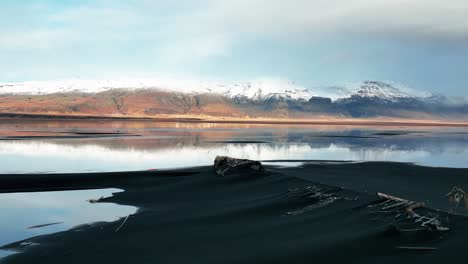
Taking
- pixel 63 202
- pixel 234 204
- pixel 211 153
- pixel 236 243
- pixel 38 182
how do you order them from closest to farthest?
pixel 236 243
pixel 234 204
pixel 63 202
pixel 38 182
pixel 211 153

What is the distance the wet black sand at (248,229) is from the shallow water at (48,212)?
34.9 inches

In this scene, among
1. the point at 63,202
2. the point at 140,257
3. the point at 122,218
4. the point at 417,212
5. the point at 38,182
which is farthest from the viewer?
the point at 38,182

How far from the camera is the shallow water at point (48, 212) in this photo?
15945 millimetres

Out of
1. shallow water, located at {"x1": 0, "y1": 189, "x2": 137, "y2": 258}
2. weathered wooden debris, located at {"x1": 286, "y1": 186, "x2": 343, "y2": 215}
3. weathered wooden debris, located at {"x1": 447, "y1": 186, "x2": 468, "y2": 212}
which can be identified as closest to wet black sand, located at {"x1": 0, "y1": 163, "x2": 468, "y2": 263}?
weathered wooden debris, located at {"x1": 286, "y1": 186, "x2": 343, "y2": 215}

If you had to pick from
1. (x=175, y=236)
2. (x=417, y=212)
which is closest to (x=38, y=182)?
(x=175, y=236)

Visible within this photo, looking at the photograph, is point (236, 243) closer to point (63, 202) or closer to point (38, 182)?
point (63, 202)

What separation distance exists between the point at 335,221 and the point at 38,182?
18.0 m

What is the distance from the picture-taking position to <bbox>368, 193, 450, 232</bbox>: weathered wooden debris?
42.9 feet

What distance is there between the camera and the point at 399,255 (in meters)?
11.6

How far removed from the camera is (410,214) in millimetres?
14164

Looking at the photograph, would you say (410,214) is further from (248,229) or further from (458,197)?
(458,197)

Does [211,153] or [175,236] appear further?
[211,153]

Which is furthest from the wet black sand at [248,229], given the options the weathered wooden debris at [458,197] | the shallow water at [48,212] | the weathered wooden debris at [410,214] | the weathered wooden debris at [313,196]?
the shallow water at [48,212]

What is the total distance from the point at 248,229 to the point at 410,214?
5082 millimetres
